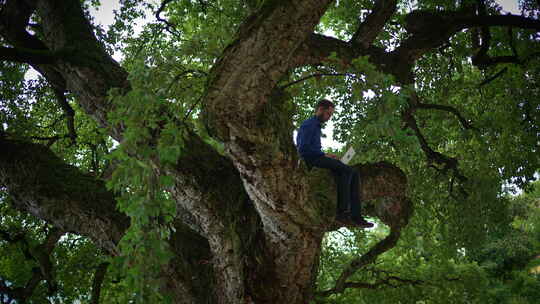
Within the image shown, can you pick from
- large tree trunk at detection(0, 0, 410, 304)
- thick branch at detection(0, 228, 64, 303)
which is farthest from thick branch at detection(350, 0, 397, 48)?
thick branch at detection(0, 228, 64, 303)

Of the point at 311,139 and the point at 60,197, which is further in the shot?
the point at 60,197

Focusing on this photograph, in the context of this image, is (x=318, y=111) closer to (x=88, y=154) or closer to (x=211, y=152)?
(x=211, y=152)

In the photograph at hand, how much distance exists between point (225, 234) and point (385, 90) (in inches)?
94.6

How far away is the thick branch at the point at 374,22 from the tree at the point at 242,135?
0.08 ft

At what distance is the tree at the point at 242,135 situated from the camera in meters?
3.62

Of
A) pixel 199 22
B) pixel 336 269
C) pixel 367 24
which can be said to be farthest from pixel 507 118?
pixel 199 22

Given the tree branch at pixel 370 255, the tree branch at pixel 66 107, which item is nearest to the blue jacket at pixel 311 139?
the tree branch at pixel 370 255

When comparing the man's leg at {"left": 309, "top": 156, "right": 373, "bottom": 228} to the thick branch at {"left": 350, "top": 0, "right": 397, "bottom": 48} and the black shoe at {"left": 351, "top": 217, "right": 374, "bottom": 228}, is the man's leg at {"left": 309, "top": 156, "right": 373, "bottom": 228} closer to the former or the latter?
the black shoe at {"left": 351, "top": 217, "right": 374, "bottom": 228}

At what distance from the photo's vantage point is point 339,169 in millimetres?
5348

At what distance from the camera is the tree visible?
362cm

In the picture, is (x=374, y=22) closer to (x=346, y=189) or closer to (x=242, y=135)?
(x=346, y=189)

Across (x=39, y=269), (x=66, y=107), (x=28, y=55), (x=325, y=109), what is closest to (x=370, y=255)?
(x=325, y=109)

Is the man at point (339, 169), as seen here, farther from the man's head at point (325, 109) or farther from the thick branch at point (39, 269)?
the thick branch at point (39, 269)

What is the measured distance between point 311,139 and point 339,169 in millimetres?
473
